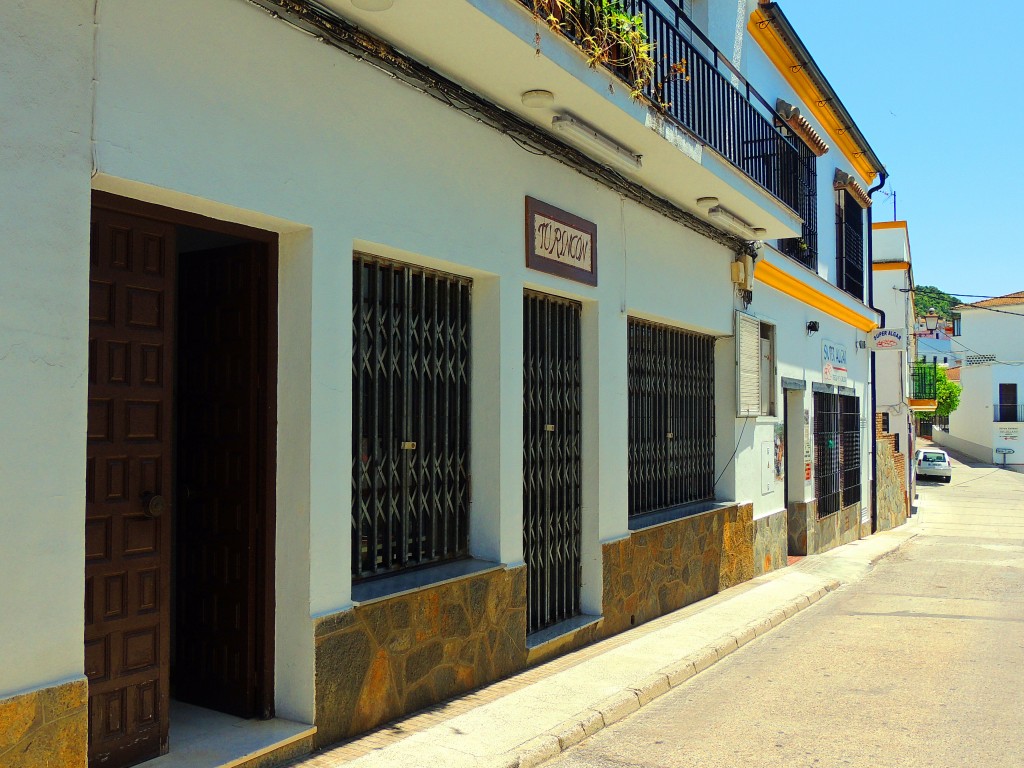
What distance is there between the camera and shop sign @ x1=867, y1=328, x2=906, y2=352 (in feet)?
59.6

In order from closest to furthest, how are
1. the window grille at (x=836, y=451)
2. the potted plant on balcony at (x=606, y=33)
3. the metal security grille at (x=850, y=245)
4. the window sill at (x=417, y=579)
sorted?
the window sill at (x=417, y=579)
the potted plant on balcony at (x=606, y=33)
the window grille at (x=836, y=451)
the metal security grille at (x=850, y=245)

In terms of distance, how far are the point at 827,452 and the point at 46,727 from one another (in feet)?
45.6

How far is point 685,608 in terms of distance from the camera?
9422mm

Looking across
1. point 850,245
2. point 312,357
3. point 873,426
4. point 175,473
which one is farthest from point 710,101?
point 873,426

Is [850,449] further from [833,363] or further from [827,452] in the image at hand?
[833,363]

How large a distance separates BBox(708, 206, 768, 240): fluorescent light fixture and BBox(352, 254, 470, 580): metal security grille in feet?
14.2

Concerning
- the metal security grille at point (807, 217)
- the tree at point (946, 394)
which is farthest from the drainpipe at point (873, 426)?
the tree at point (946, 394)

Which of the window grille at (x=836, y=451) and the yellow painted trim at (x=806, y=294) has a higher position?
the yellow painted trim at (x=806, y=294)

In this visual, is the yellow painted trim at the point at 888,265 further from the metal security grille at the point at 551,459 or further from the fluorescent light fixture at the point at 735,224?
the metal security grille at the point at 551,459

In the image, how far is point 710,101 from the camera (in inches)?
361

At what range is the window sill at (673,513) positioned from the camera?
8.70 metres

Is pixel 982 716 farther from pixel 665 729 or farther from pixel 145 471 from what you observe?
pixel 145 471

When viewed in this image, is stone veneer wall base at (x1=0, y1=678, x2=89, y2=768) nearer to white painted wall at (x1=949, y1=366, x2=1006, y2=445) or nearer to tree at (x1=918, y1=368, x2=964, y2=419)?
tree at (x1=918, y1=368, x2=964, y2=419)

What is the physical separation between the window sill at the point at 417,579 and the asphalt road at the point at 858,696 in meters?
1.29
